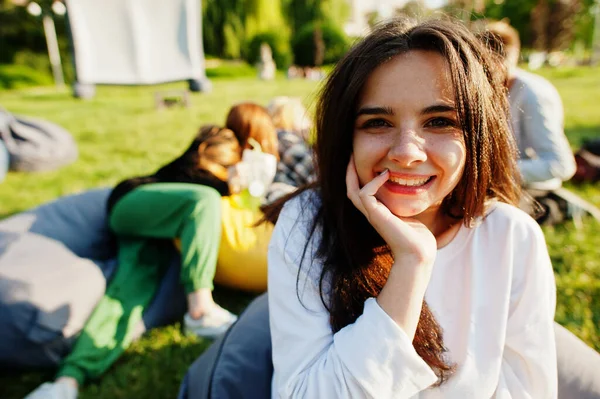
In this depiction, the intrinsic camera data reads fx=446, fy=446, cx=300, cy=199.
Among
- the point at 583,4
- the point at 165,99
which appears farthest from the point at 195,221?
the point at 583,4

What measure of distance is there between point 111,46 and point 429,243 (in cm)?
1195

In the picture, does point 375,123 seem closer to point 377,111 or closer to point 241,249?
point 377,111

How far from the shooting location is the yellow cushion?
2.85 metres

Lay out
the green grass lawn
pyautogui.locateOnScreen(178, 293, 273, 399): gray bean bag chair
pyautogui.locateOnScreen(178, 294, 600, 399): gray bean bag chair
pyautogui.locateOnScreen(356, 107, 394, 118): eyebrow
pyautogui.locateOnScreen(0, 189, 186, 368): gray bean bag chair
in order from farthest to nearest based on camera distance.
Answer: the green grass lawn
pyautogui.locateOnScreen(0, 189, 186, 368): gray bean bag chair
pyautogui.locateOnScreen(178, 293, 273, 399): gray bean bag chair
pyautogui.locateOnScreen(178, 294, 600, 399): gray bean bag chair
pyautogui.locateOnScreen(356, 107, 394, 118): eyebrow

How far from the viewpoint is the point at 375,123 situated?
1268 millimetres

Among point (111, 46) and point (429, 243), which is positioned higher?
point (111, 46)

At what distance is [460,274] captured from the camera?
1440mm

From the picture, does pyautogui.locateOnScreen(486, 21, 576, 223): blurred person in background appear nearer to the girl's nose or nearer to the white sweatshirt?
the white sweatshirt

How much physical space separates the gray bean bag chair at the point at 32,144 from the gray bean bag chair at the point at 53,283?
3.00m

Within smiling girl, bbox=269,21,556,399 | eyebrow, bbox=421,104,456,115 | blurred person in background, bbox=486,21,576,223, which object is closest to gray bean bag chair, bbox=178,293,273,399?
smiling girl, bbox=269,21,556,399

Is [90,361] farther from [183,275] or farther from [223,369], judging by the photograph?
[223,369]

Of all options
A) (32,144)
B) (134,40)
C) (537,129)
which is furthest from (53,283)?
(134,40)

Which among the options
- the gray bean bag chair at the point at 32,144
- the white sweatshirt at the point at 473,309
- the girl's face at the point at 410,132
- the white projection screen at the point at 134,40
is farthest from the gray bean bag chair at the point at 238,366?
the white projection screen at the point at 134,40

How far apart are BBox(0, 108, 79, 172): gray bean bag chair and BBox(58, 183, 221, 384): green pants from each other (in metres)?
3.51
